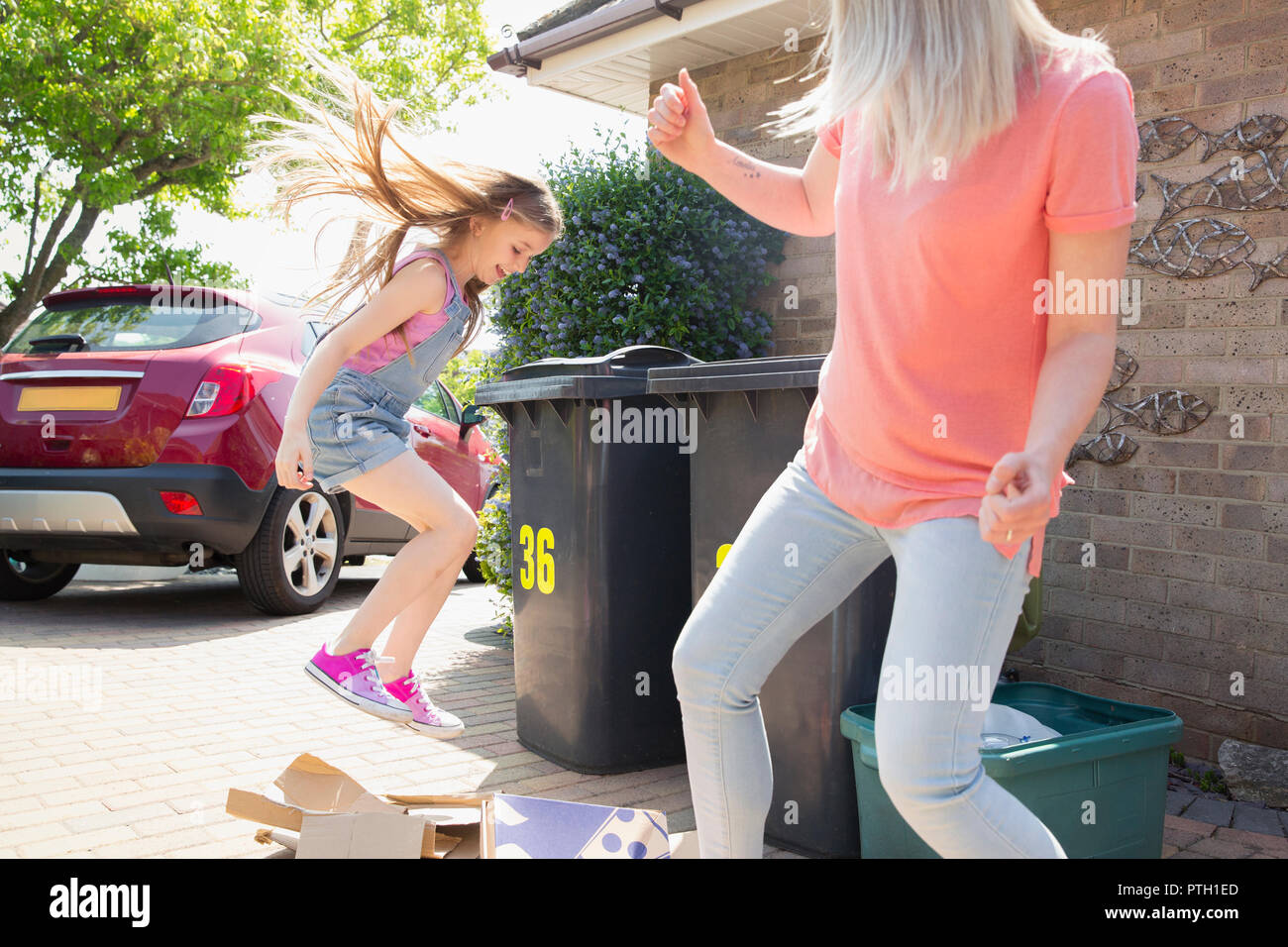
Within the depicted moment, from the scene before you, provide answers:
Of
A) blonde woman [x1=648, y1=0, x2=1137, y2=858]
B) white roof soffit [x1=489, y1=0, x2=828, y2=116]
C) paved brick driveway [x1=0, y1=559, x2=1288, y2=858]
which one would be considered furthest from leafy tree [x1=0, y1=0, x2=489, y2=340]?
blonde woman [x1=648, y1=0, x2=1137, y2=858]

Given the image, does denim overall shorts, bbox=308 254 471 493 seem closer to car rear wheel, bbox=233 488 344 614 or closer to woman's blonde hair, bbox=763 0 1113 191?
woman's blonde hair, bbox=763 0 1113 191

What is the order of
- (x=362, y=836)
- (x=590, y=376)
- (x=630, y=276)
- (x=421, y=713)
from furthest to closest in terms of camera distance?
(x=630, y=276) → (x=590, y=376) → (x=421, y=713) → (x=362, y=836)

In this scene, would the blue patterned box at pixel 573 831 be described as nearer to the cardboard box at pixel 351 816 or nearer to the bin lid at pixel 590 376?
the cardboard box at pixel 351 816

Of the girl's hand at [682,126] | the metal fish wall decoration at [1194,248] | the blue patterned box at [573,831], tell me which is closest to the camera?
the girl's hand at [682,126]

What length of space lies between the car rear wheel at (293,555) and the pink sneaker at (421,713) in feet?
10.8

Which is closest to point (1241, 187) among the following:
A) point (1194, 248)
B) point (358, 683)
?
point (1194, 248)

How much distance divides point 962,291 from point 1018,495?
39cm

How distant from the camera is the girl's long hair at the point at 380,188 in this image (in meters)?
2.95

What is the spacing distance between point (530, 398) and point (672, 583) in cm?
85

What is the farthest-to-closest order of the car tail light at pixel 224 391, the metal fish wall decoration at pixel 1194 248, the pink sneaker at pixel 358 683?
the car tail light at pixel 224 391, the metal fish wall decoration at pixel 1194 248, the pink sneaker at pixel 358 683

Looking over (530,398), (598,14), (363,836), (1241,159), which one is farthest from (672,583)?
(598,14)

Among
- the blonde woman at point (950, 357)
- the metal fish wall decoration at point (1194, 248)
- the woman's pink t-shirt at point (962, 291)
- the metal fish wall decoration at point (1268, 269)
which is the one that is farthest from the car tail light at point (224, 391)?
the metal fish wall decoration at point (1268, 269)

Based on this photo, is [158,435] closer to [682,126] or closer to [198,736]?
[198,736]

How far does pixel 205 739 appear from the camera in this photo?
13.4 feet
